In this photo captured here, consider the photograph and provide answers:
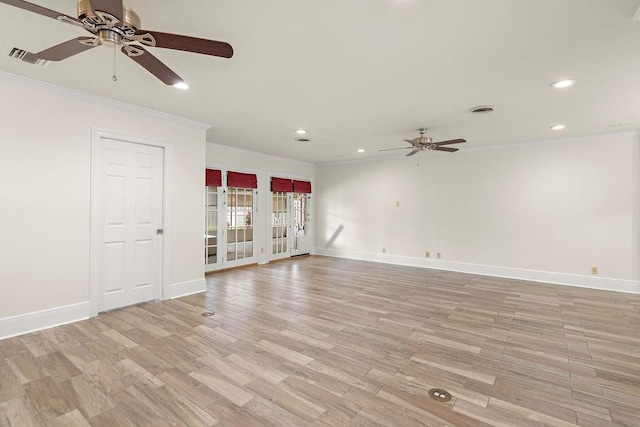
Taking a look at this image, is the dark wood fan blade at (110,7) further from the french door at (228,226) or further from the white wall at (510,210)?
the white wall at (510,210)

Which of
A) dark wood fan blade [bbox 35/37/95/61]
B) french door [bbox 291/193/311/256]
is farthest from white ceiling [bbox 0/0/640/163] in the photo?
french door [bbox 291/193/311/256]

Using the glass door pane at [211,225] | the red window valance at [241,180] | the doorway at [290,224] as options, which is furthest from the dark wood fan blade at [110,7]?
the doorway at [290,224]

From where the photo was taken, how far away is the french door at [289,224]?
7.60 meters

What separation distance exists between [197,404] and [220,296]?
251 cm

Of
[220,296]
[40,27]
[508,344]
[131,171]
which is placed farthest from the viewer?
[220,296]

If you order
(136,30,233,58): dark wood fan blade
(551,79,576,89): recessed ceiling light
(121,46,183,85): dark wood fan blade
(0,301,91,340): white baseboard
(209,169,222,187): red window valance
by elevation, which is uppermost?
(551,79,576,89): recessed ceiling light

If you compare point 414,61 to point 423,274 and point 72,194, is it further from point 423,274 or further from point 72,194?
point 423,274

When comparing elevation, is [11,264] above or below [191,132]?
below

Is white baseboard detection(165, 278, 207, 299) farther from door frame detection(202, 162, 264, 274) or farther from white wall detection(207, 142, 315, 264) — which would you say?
white wall detection(207, 142, 315, 264)

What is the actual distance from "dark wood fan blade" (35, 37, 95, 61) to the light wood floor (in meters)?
2.34

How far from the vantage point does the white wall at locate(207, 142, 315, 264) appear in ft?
20.2

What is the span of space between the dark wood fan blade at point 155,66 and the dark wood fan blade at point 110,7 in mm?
304

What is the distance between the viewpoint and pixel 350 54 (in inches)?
97.0

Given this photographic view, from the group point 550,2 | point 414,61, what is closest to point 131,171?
point 414,61
